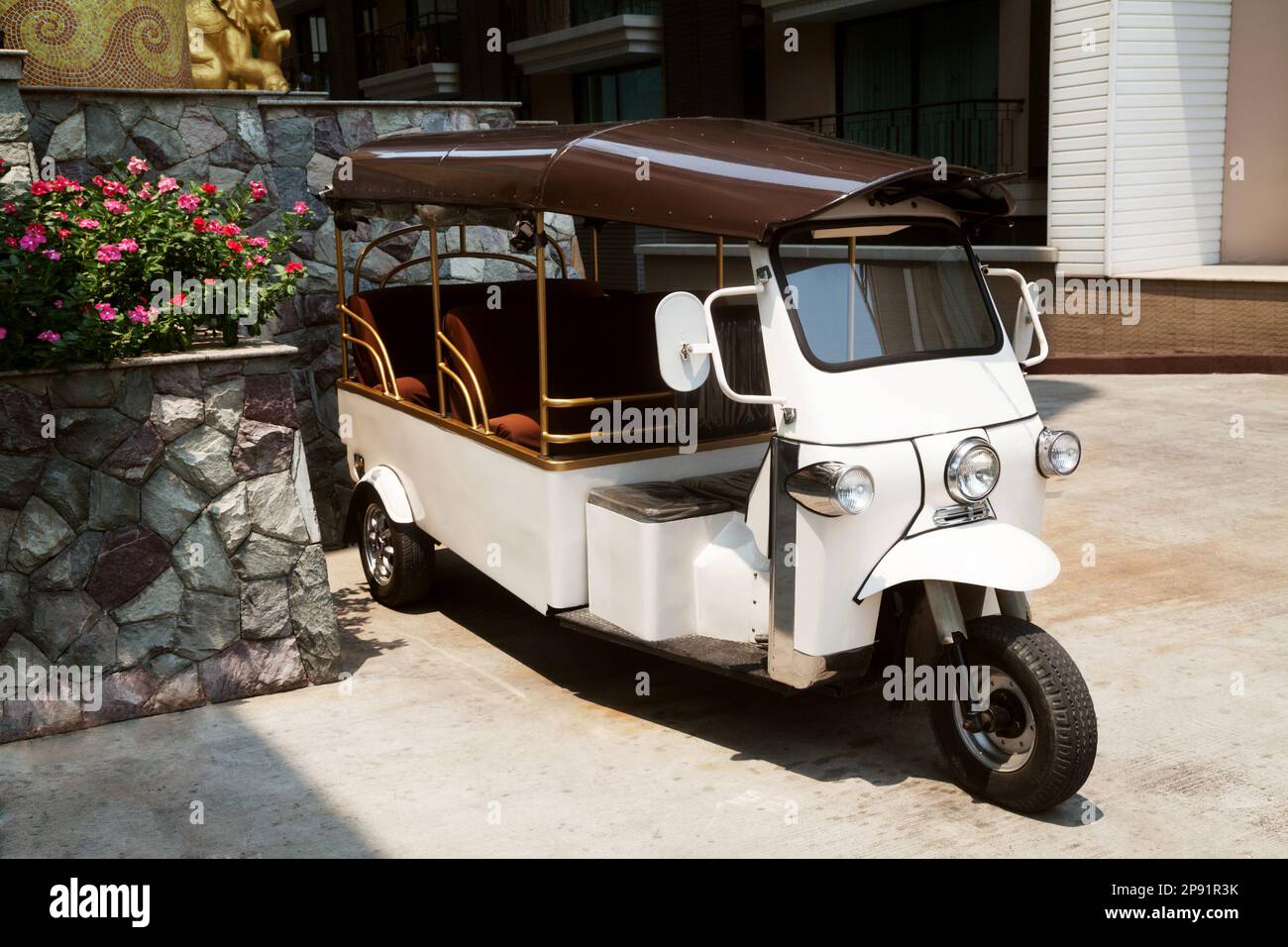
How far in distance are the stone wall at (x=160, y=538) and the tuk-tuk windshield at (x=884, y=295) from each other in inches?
104

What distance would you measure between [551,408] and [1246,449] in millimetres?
6631

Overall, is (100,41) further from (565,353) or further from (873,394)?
(873,394)

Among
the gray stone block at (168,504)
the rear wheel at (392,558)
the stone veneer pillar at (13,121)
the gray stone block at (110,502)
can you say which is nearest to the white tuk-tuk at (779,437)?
the rear wheel at (392,558)

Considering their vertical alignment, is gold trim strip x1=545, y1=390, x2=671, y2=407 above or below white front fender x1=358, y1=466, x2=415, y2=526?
above

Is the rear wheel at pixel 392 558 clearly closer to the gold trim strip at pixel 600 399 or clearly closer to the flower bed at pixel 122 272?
the flower bed at pixel 122 272

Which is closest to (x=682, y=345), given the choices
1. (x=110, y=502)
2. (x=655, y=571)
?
(x=655, y=571)

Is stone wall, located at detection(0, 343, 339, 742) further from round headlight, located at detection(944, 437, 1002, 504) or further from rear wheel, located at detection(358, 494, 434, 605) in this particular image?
round headlight, located at detection(944, 437, 1002, 504)

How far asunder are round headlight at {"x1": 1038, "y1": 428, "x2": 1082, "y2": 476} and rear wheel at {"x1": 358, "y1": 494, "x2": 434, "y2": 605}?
3.71 meters

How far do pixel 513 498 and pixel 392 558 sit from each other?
168 cm

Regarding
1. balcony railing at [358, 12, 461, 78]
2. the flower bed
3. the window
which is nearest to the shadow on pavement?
the flower bed

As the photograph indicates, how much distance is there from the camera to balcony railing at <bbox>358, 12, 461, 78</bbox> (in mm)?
31266

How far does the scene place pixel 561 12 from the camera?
88.6 feet

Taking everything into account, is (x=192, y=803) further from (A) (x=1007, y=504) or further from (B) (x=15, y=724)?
(A) (x=1007, y=504)

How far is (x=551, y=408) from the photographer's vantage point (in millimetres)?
6289
